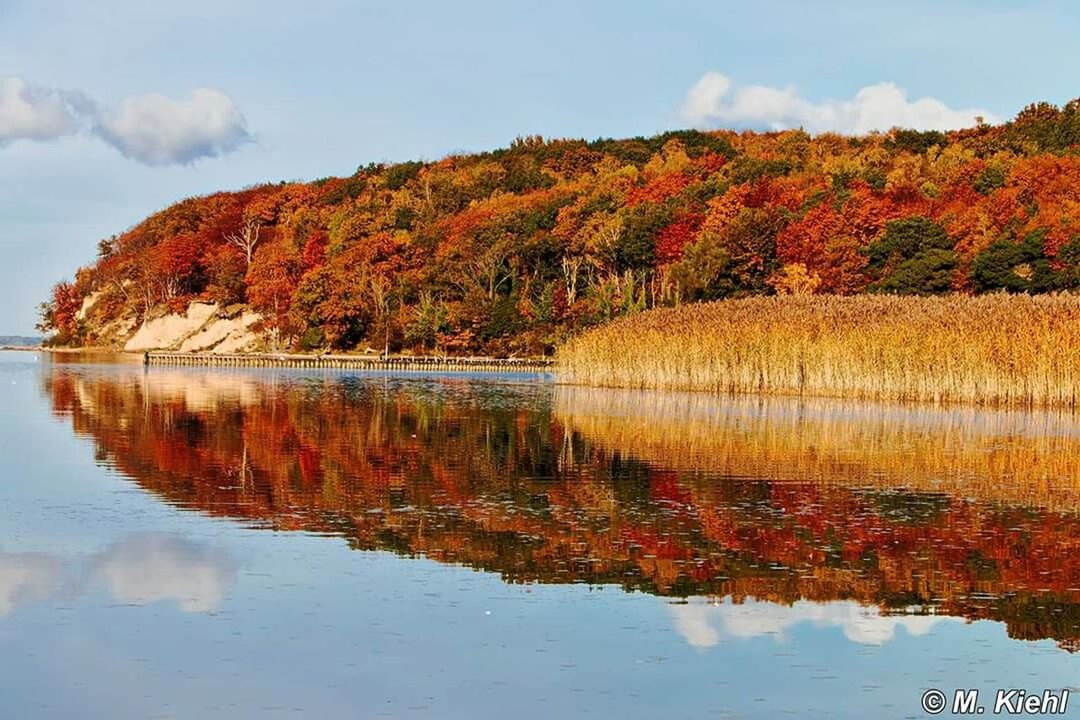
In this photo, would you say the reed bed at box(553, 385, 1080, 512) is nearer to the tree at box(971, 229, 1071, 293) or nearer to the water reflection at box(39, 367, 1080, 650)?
the water reflection at box(39, 367, 1080, 650)

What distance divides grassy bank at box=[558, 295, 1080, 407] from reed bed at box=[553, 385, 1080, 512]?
78cm

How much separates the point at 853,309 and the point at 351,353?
46.2 meters

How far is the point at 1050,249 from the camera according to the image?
56344 millimetres

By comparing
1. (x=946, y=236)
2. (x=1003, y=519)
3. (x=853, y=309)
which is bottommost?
(x=1003, y=519)

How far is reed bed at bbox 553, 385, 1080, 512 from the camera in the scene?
1778 centimetres

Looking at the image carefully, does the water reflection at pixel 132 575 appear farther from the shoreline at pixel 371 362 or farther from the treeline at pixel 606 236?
the treeline at pixel 606 236

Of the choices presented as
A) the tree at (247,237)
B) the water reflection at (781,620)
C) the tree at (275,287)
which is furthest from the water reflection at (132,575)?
the tree at (247,237)

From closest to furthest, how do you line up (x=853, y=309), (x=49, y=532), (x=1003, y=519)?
(x=49, y=532)
(x=1003, y=519)
(x=853, y=309)

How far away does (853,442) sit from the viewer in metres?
22.6

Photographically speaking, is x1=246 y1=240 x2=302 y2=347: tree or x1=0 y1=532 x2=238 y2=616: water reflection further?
x1=246 y1=240 x2=302 y2=347: tree

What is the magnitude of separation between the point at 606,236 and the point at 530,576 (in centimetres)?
6163

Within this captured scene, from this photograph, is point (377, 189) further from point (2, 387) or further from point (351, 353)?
point (2, 387)

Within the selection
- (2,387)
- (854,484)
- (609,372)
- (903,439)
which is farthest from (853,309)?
(2,387)

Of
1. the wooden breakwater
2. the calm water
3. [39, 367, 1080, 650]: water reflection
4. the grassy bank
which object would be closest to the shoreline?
the wooden breakwater
